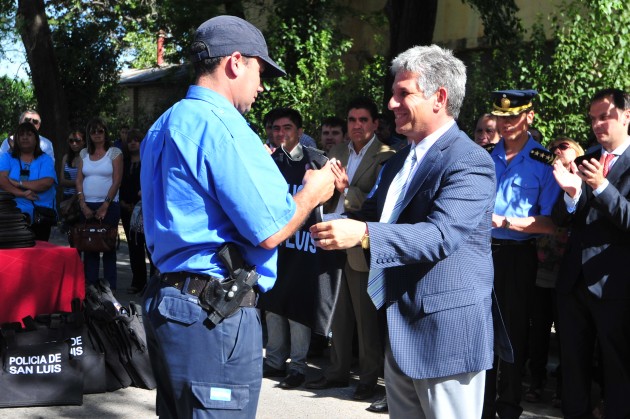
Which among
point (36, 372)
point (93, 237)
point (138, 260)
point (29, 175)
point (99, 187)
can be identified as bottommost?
point (138, 260)

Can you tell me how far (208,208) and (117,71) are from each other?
73.5 feet

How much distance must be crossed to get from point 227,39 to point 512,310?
124 inches

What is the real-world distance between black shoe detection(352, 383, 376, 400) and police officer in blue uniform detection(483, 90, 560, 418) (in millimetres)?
931

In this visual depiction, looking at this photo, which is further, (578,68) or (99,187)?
(99,187)

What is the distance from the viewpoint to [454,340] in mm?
3283

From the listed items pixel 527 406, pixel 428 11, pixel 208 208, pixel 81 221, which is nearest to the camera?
pixel 208 208

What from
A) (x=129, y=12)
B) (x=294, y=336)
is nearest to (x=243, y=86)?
Answer: (x=294, y=336)

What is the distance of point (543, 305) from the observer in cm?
633

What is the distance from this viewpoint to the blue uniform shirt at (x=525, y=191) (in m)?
5.32

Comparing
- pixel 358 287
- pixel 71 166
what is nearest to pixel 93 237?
pixel 71 166

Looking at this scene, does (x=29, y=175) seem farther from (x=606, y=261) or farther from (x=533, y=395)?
(x=606, y=261)

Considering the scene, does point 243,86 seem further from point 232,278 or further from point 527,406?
point 527,406

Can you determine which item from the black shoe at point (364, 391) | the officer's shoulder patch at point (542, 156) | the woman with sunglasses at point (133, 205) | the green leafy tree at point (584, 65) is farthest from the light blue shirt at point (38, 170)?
the officer's shoulder patch at point (542, 156)

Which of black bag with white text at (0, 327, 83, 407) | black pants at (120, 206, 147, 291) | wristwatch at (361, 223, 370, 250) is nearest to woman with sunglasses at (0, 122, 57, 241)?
black pants at (120, 206, 147, 291)
